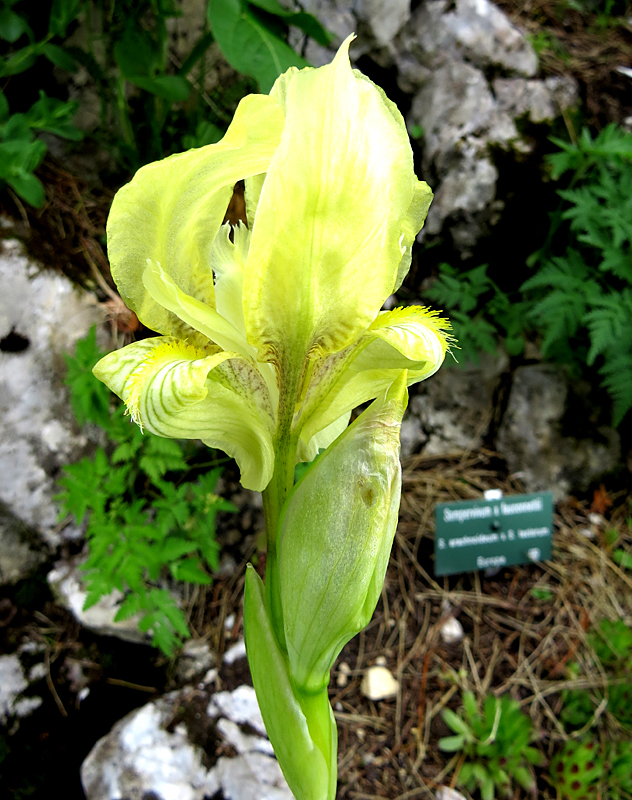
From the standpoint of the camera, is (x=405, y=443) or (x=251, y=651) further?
(x=405, y=443)

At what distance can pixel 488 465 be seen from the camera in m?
2.06

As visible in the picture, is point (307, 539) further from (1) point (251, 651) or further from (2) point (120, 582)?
(2) point (120, 582)

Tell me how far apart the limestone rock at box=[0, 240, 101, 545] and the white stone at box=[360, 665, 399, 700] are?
3.11 ft

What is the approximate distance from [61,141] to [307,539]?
168 cm

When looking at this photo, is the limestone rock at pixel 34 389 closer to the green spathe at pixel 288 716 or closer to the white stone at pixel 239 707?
the white stone at pixel 239 707

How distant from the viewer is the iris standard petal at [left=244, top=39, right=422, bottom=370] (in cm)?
52

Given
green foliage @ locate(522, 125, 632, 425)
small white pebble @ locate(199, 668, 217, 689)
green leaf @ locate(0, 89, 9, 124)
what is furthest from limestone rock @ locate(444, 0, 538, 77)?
small white pebble @ locate(199, 668, 217, 689)

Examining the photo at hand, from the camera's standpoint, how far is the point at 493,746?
1422 millimetres

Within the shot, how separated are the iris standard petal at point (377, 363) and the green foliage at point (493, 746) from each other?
3.73 feet

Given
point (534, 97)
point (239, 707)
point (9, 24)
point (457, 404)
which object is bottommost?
point (239, 707)

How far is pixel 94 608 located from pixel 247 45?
1.45 meters

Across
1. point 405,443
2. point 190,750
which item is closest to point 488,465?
point 405,443

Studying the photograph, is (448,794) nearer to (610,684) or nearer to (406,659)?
(406,659)

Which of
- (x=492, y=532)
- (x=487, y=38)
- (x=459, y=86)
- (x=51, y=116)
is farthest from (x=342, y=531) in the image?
(x=487, y=38)
